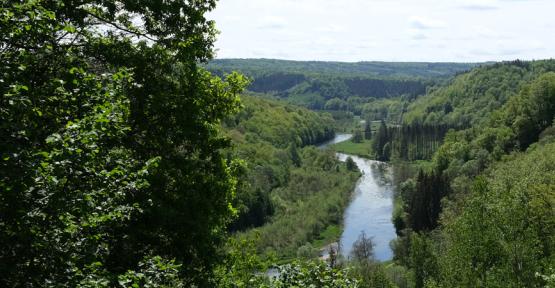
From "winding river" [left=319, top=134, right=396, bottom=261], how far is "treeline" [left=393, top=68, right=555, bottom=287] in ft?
19.7

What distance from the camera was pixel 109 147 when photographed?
14.3 m

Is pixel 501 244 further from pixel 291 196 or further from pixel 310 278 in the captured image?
pixel 291 196

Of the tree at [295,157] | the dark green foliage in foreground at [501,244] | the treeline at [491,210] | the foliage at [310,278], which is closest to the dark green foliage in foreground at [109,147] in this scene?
the foliage at [310,278]

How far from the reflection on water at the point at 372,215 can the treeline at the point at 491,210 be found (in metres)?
5.95

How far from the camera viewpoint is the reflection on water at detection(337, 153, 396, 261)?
102000 mm

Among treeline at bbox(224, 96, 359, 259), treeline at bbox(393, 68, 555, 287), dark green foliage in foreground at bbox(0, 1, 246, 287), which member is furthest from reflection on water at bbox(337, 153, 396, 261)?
dark green foliage in foreground at bbox(0, 1, 246, 287)

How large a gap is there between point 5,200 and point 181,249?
7252 mm

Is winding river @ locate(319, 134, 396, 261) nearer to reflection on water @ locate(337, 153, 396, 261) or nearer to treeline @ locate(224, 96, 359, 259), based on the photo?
reflection on water @ locate(337, 153, 396, 261)

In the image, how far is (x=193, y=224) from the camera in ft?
50.1

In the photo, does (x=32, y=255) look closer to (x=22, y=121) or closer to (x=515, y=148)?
(x=22, y=121)

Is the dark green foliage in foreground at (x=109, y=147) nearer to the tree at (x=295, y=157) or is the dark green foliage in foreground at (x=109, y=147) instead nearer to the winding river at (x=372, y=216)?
the winding river at (x=372, y=216)

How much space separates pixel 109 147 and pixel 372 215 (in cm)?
11023

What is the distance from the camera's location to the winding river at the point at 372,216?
10156 cm

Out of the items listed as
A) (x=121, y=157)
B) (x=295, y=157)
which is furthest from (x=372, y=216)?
(x=121, y=157)
